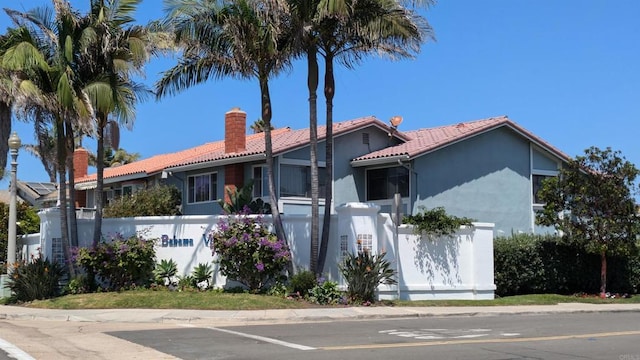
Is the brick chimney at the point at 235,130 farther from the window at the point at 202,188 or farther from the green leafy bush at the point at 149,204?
the green leafy bush at the point at 149,204

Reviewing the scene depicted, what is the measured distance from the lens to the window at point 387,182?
30.4m

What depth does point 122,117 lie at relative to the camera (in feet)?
71.3

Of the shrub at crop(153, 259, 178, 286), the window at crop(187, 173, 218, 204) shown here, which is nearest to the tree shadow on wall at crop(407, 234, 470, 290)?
the shrub at crop(153, 259, 178, 286)

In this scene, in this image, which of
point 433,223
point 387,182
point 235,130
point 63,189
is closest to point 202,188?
point 235,130

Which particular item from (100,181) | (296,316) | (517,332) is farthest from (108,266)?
(517,332)

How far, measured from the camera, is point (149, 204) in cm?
3195

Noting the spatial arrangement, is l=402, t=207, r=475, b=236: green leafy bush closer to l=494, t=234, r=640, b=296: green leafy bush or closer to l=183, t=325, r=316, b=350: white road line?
l=494, t=234, r=640, b=296: green leafy bush

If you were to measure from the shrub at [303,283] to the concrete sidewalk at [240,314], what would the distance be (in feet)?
4.38

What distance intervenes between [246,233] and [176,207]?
13036mm

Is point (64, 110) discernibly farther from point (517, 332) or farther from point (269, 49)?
point (517, 332)

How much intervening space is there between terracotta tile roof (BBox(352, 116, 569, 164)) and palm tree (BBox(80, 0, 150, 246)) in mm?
11795

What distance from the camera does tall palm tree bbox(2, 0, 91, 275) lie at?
67.1 feet

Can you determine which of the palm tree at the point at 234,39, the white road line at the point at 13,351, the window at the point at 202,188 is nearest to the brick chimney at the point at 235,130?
the window at the point at 202,188

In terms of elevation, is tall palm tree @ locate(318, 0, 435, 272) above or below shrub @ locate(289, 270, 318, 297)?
above
